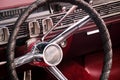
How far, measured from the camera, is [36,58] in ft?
3.59

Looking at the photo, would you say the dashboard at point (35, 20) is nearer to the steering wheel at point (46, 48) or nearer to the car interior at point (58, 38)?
the car interior at point (58, 38)

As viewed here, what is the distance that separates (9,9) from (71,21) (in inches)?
14.1

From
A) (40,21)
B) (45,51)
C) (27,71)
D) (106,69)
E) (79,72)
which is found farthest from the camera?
(79,72)

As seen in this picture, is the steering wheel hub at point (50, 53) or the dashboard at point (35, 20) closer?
the steering wheel hub at point (50, 53)

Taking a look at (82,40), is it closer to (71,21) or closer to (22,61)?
(71,21)

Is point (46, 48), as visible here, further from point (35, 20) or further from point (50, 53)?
point (35, 20)

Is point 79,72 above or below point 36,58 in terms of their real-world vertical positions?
below

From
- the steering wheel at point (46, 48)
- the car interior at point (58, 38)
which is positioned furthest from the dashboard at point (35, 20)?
the steering wheel at point (46, 48)

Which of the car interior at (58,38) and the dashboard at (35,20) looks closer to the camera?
the car interior at (58,38)

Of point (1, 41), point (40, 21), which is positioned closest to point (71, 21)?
point (40, 21)

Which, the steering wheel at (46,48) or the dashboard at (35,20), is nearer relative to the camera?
the steering wheel at (46,48)

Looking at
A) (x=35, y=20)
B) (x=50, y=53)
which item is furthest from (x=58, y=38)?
(x=35, y=20)

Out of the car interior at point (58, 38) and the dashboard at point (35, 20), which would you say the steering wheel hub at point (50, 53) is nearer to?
the car interior at point (58, 38)

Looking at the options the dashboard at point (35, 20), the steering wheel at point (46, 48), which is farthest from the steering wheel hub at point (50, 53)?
the dashboard at point (35, 20)
